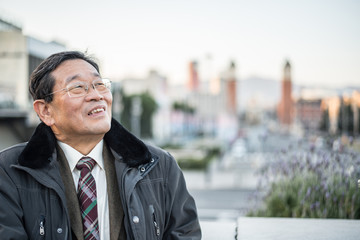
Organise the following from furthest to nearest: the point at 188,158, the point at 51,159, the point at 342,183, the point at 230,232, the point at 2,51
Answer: the point at 2,51 < the point at 188,158 < the point at 342,183 < the point at 230,232 < the point at 51,159

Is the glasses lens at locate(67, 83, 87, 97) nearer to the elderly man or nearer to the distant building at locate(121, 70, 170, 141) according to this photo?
the elderly man

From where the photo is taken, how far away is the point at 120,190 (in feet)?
6.94

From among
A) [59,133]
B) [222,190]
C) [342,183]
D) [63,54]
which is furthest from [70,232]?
[222,190]

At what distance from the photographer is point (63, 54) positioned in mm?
2225

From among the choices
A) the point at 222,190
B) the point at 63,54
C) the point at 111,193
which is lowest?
the point at 222,190

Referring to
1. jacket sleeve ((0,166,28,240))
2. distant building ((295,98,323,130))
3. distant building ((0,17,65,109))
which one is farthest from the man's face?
distant building ((295,98,323,130))

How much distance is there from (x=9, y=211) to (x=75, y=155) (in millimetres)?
468

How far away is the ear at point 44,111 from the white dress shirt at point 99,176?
139 mm

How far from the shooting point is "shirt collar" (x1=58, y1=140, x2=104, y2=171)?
221cm

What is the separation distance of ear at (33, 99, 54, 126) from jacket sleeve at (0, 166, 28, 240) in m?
0.40

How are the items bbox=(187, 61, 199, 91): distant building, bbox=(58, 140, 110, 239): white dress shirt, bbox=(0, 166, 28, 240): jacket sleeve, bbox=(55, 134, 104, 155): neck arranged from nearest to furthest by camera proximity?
bbox=(0, 166, 28, 240): jacket sleeve
bbox=(58, 140, 110, 239): white dress shirt
bbox=(55, 134, 104, 155): neck
bbox=(187, 61, 199, 91): distant building

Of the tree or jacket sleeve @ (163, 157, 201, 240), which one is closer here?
jacket sleeve @ (163, 157, 201, 240)

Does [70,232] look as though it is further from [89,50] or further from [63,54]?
[89,50]

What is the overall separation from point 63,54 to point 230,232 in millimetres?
1634
